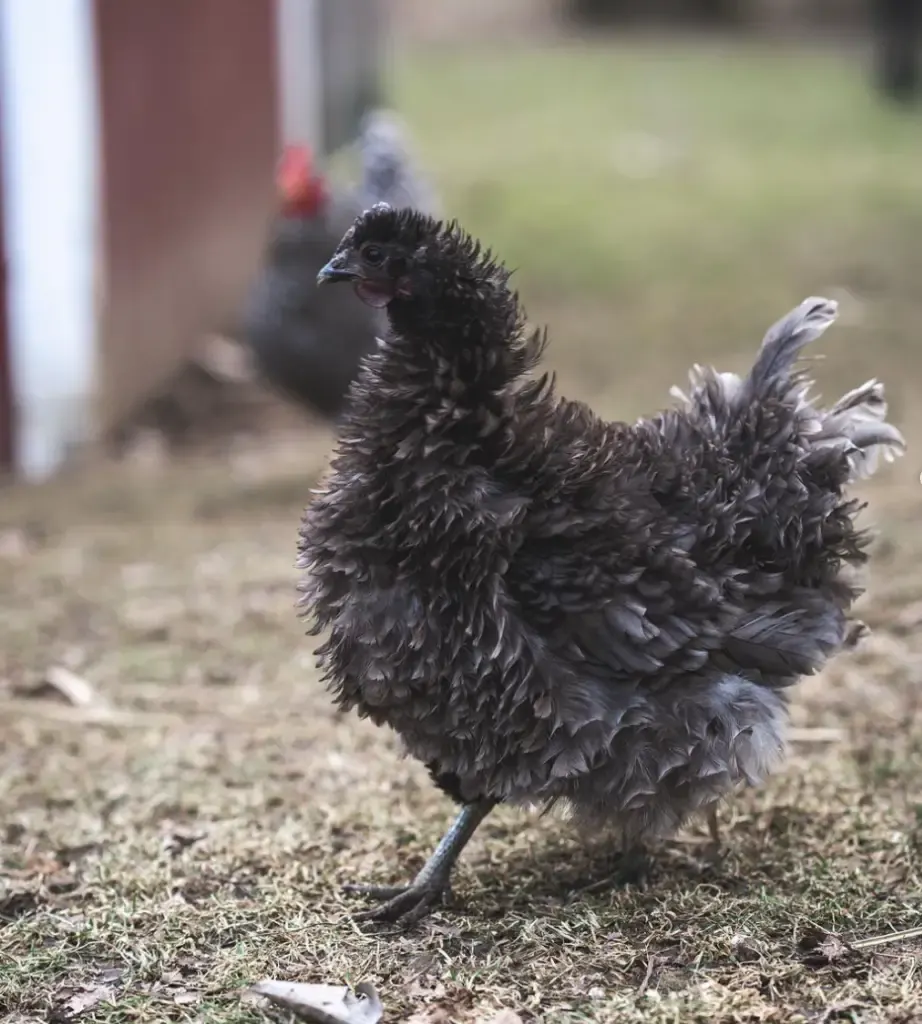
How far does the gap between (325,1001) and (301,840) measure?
933 mm

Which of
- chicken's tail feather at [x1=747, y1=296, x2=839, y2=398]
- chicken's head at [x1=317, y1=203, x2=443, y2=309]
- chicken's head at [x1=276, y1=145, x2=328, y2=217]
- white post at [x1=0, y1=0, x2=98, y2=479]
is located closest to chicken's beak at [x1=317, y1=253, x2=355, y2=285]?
chicken's head at [x1=317, y1=203, x2=443, y2=309]

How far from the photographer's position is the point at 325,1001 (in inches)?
100.0

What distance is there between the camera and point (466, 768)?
290 centimetres

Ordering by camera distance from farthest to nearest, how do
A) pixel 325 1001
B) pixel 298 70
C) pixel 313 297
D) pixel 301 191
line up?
pixel 298 70 → pixel 301 191 → pixel 313 297 → pixel 325 1001

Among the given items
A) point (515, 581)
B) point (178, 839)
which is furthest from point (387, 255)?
point (178, 839)

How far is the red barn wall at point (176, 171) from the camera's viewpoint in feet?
27.0

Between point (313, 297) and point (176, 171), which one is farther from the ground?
point (176, 171)

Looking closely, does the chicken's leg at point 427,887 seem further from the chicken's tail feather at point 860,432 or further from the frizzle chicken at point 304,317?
the frizzle chicken at point 304,317

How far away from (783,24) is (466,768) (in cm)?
2490

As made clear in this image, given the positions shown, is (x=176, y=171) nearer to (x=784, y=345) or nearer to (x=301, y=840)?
(x=301, y=840)

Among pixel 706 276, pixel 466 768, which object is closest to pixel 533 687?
pixel 466 768

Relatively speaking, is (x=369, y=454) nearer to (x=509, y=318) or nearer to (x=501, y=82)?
(x=509, y=318)

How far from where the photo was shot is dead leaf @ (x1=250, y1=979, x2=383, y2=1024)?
2.51 m

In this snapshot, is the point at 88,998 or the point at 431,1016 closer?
the point at 431,1016
